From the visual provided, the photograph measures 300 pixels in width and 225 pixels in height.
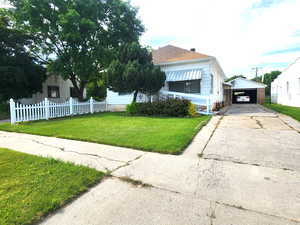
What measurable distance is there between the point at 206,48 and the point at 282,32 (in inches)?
299

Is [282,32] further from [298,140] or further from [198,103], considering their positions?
[298,140]

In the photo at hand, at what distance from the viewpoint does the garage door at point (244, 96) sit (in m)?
26.6

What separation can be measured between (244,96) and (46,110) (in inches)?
1221

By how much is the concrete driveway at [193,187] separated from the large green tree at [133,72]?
6.28 meters

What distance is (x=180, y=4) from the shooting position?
26.2 feet

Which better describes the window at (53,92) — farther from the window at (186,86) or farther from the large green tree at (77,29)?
the window at (186,86)

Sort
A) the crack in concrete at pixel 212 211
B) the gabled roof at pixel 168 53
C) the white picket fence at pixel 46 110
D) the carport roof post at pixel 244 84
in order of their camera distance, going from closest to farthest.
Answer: the crack in concrete at pixel 212 211
the white picket fence at pixel 46 110
the gabled roof at pixel 168 53
the carport roof post at pixel 244 84

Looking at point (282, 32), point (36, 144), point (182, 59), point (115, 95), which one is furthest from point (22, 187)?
point (282, 32)

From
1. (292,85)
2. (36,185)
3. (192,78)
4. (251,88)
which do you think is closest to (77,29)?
(192,78)

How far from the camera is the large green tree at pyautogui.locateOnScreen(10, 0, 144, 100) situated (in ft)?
38.6

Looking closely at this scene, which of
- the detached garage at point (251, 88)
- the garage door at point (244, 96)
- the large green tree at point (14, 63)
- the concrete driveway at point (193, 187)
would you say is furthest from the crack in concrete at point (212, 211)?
the garage door at point (244, 96)

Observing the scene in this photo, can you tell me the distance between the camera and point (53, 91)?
1844 cm

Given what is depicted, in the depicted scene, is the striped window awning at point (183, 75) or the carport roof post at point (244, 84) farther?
the carport roof post at point (244, 84)

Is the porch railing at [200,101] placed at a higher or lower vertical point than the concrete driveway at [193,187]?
higher
